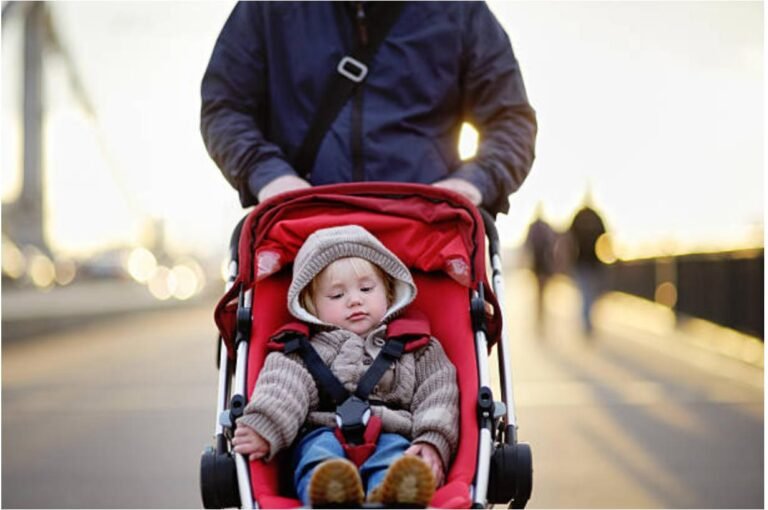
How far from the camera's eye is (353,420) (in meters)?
3.51

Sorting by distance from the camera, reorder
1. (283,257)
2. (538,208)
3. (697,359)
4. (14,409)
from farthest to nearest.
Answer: (538,208) → (697,359) → (14,409) → (283,257)

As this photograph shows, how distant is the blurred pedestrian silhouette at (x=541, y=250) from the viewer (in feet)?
57.8

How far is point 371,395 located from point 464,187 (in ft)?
3.01

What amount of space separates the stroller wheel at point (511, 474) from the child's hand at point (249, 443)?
61 centimetres

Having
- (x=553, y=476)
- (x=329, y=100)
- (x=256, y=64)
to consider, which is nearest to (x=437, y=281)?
(x=329, y=100)

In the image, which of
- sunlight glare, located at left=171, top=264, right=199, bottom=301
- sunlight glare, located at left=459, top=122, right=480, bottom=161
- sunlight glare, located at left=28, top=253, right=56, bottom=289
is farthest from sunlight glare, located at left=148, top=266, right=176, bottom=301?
sunlight glare, located at left=459, top=122, right=480, bottom=161

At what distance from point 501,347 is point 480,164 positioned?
0.71m

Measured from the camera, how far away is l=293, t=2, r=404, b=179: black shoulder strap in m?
4.28

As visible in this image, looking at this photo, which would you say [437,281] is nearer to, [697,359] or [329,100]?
[329,100]

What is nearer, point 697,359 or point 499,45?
point 499,45

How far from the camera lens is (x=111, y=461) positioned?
7.44 metres

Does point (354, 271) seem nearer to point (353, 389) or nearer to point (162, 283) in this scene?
point (353, 389)

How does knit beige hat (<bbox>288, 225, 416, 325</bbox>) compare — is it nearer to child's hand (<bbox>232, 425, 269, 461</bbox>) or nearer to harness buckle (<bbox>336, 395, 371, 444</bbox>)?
harness buckle (<bbox>336, 395, 371, 444</bbox>)

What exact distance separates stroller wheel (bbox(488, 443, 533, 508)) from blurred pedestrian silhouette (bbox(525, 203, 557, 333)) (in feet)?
46.5
